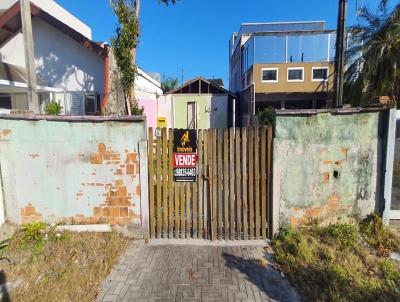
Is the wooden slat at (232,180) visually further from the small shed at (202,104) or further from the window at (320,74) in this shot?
the window at (320,74)

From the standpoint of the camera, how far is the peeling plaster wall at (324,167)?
4.39 m

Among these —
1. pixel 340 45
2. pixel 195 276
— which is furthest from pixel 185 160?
pixel 340 45

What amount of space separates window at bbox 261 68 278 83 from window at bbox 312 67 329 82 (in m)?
2.37

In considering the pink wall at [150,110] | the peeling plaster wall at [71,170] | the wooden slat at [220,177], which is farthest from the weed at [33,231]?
the pink wall at [150,110]

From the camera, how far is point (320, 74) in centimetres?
1733

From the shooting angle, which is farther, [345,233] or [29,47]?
[29,47]

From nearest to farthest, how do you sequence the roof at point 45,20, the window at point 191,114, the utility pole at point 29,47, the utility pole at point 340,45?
the utility pole at point 340,45 < the utility pole at point 29,47 < the roof at point 45,20 < the window at point 191,114

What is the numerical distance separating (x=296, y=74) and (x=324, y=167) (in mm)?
14703

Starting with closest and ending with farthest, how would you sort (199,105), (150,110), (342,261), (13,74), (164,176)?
1. (342,261)
2. (164,176)
3. (13,74)
4. (150,110)
5. (199,105)

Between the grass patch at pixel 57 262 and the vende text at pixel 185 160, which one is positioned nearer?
the grass patch at pixel 57 262

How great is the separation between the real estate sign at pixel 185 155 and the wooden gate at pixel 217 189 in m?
0.08

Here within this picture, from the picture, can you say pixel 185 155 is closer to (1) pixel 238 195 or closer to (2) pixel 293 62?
(1) pixel 238 195

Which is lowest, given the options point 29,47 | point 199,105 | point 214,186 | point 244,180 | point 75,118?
point 214,186

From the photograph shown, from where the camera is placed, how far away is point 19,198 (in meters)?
4.55
